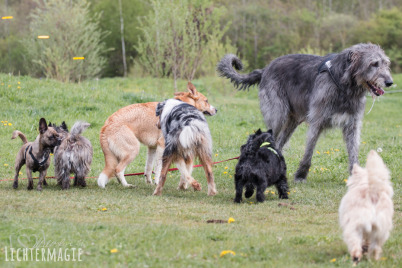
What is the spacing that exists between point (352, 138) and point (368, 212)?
4595 mm

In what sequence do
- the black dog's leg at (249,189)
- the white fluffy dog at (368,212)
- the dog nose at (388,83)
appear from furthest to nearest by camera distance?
the dog nose at (388,83), the black dog's leg at (249,189), the white fluffy dog at (368,212)

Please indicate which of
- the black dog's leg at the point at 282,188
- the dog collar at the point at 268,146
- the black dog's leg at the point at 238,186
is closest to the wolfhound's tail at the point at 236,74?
the dog collar at the point at 268,146

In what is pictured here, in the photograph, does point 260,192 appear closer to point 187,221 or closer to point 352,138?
point 187,221

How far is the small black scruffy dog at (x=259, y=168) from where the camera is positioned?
22.8 ft

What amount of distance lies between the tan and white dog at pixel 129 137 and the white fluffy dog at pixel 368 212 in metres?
4.43

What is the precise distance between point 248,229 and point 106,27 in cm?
4174

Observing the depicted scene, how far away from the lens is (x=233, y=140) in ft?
43.0

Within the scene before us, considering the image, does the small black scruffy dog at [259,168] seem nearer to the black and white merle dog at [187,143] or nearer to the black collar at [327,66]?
the black and white merle dog at [187,143]

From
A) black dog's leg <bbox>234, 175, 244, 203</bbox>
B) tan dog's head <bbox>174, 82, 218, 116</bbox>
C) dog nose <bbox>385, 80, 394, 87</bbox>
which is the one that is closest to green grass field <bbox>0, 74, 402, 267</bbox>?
black dog's leg <bbox>234, 175, 244, 203</bbox>

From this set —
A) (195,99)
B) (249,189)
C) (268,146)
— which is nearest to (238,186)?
(249,189)

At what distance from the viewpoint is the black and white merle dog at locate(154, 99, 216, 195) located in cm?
734

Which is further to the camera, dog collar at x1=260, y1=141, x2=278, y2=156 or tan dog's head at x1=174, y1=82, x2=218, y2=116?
tan dog's head at x1=174, y1=82, x2=218, y2=116

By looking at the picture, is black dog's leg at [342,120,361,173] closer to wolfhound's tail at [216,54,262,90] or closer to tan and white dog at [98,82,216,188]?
wolfhound's tail at [216,54,262,90]

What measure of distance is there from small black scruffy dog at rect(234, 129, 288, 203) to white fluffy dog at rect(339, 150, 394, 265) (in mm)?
2393
